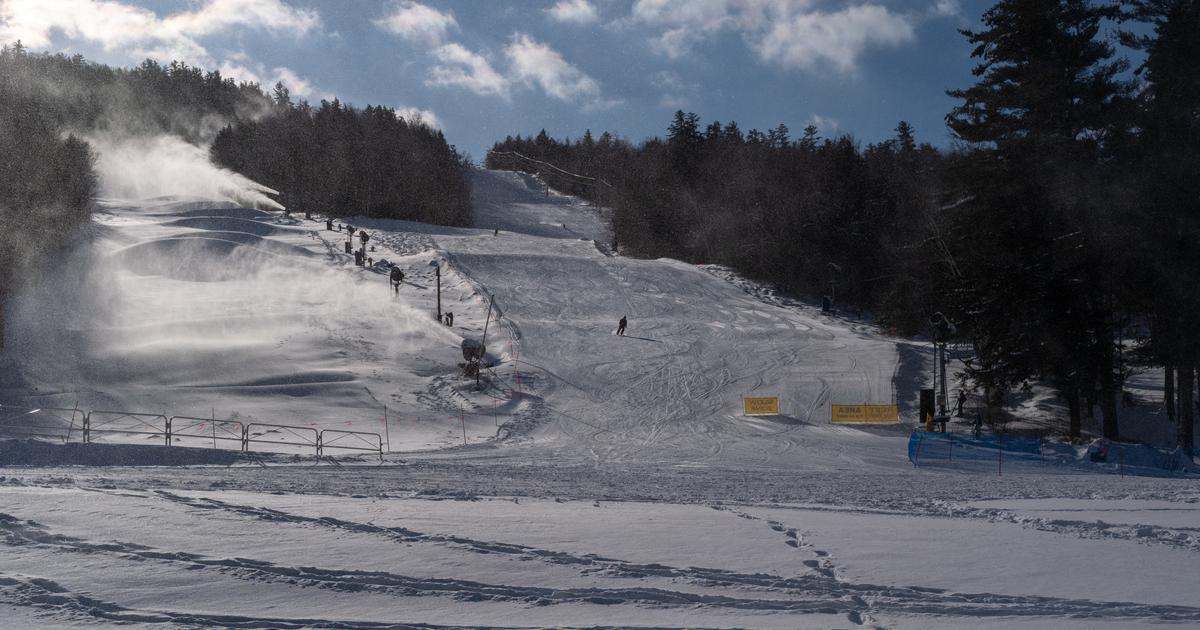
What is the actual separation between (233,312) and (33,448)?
20.7 meters

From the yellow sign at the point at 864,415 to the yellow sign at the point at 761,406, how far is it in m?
2.03

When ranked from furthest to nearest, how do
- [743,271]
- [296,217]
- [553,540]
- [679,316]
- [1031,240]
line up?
[296,217], [743,271], [679,316], [1031,240], [553,540]

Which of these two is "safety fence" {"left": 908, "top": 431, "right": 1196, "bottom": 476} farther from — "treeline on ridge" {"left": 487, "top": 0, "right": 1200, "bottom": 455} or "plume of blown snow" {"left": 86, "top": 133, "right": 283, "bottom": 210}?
"plume of blown snow" {"left": 86, "top": 133, "right": 283, "bottom": 210}

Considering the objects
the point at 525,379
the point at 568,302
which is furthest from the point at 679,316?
the point at 525,379

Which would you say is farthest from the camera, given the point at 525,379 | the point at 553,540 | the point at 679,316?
the point at 679,316

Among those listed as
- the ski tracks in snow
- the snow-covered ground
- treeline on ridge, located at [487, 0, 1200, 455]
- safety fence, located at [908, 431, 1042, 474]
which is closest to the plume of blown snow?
the snow-covered ground

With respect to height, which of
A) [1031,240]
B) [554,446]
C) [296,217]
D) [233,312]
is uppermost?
[296,217]

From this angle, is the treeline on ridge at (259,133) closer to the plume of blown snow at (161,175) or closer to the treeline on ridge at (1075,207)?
the plume of blown snow at (161,175)

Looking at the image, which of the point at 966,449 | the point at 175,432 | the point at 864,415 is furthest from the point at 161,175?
the point at 966,449

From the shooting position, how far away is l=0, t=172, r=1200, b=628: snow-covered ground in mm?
6332

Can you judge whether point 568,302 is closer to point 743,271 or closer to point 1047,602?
point 743,271

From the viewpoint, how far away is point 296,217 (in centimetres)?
7119

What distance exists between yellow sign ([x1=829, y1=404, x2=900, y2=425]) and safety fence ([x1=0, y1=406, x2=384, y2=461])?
15769 mm

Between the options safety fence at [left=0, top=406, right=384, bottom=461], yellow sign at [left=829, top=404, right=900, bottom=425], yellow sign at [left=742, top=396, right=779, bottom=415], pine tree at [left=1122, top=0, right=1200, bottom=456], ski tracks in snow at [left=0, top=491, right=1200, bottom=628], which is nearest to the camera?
ski tracks in snow at [left=0, top=491, right=1200, bottom=628]
